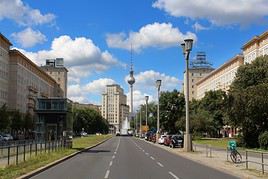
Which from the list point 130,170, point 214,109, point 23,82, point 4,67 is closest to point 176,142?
point 130,170

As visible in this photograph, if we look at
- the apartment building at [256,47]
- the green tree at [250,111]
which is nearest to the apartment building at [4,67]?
the apartment building at [256,47]

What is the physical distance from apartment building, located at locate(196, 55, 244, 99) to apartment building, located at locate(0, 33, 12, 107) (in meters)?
56.9

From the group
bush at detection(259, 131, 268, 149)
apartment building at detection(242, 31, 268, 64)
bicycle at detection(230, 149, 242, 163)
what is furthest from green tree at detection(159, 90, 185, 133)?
bicycle at detection(230, 149, 242, 163)

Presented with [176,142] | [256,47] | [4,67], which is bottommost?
[176,142]

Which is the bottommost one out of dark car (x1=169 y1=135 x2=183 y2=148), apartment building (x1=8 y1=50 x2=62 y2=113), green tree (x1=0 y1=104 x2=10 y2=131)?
dark car (x1=169 y1=135 x2=183 y2=148)

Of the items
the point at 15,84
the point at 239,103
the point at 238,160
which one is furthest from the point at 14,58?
the point at 238,160

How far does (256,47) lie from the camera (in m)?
112

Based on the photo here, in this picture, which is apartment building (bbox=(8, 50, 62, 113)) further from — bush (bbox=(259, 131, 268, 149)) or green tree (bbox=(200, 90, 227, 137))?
bush (bbox=(259, 131, 268, 149))

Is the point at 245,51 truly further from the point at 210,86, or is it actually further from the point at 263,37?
the point at 210,86

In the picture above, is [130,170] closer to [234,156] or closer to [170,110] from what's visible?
[234,156]

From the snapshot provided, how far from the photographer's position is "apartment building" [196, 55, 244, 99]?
440 feet

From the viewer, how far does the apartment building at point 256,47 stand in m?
106

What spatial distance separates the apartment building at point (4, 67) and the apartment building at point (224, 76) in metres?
56.9

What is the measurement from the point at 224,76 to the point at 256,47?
38.6m
